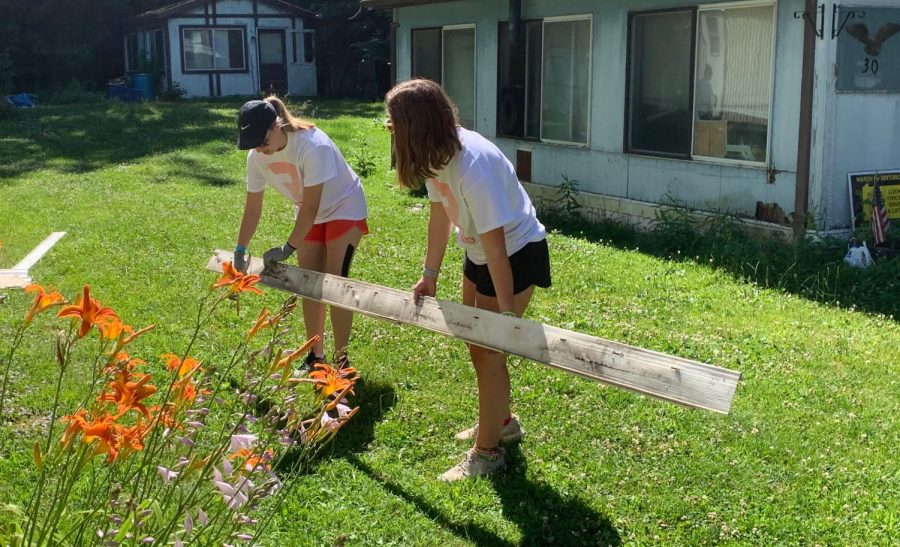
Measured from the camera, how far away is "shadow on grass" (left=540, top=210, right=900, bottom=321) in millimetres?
7336

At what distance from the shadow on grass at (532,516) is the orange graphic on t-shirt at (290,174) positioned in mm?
1630

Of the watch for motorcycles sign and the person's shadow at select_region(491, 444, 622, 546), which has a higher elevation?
the watch for motorcycles sign

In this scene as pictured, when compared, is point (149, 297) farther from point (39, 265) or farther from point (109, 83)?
point (109, 83)

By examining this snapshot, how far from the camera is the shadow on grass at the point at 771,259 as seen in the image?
7.34m

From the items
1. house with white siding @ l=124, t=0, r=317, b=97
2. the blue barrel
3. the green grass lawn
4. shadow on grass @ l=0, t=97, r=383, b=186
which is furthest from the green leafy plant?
house with white siding @ l=124, t=0, r=317, b=97

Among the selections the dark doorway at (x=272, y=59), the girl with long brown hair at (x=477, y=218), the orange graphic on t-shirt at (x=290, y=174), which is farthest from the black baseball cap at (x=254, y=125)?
the dark doorway at (x=272, y=59)

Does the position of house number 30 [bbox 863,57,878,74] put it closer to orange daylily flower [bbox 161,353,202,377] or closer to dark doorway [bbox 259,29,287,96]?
orange daylily flower [bbox 161,353,202,377]

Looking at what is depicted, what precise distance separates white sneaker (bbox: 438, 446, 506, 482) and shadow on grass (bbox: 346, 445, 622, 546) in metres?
0.05

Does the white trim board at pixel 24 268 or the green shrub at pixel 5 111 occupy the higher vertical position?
the green shrub at pixel 5 111

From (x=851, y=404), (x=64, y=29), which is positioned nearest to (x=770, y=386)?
(x=851, y=404)

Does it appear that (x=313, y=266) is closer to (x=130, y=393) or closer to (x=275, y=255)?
(x=275, y=255)

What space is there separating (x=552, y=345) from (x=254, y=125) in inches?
82.8

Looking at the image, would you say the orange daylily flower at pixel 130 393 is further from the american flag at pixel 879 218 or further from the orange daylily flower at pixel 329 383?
the american flag at pixel 879 218

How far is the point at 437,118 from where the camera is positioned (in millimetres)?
3768
